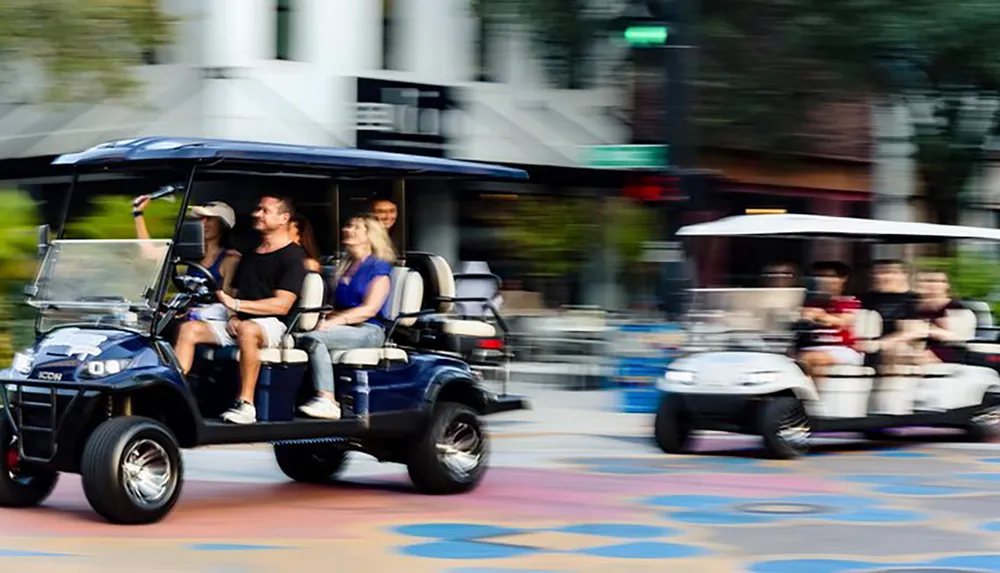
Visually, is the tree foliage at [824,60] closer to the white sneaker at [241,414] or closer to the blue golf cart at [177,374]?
the blue golf cart at [177,374]

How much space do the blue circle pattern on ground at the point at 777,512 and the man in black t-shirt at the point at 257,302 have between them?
2505 millimetres

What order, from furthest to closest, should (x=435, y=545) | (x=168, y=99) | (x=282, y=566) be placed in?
(x=168, y=99), (x=435, y=545), (x=282, y=566)

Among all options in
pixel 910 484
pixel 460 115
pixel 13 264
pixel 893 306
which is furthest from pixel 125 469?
pixel 460 115

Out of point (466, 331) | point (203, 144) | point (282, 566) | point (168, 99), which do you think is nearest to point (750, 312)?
point (466, 331)

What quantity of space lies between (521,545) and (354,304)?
259 cm

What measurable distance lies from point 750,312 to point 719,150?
15.4 meters

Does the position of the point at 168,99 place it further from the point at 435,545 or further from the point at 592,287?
the point at 435,545

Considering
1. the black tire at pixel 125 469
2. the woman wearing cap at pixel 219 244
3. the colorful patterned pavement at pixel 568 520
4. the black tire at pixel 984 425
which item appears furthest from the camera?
the black tire at pixel 984 425

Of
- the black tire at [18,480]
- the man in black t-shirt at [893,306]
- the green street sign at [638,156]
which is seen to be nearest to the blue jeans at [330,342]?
the black tire at [18,480]

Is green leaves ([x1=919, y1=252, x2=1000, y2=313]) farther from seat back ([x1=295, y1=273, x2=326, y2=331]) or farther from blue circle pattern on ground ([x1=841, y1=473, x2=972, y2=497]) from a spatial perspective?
seat back ([x1=295, y1=273, x2=326, y2=331])

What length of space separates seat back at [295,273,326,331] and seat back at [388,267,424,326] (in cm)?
68

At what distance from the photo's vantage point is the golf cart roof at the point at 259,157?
10.2 meters

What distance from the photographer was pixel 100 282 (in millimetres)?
10406

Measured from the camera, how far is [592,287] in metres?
29.0
